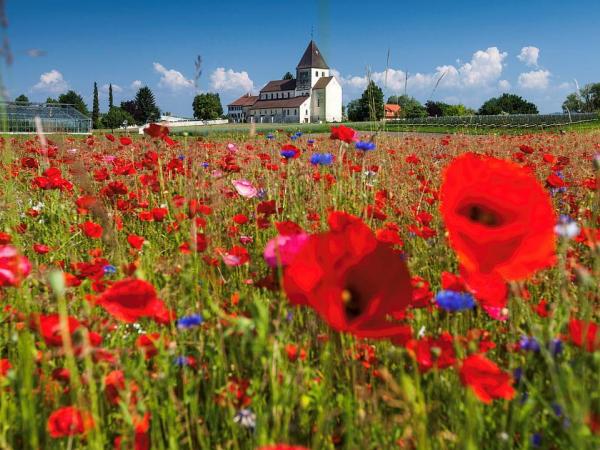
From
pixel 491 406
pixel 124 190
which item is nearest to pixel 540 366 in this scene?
pixel 491 406

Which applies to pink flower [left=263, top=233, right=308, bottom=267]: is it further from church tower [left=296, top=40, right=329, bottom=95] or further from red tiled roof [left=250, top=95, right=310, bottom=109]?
church tower [left=296, top=40, right=329, bottom=95]

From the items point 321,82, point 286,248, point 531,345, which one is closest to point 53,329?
point 286,248

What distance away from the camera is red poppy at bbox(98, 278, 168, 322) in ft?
2.73

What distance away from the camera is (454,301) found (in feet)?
3.53

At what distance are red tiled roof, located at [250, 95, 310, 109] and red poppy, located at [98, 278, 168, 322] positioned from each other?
272 feet

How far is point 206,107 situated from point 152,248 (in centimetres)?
7244

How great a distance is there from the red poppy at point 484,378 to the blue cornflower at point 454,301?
259mm

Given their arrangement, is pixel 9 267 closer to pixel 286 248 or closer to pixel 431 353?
pixel 286 248

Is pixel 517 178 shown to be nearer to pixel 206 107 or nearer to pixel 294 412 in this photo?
pixel 294 412

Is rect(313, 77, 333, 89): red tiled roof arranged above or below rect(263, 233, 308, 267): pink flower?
above

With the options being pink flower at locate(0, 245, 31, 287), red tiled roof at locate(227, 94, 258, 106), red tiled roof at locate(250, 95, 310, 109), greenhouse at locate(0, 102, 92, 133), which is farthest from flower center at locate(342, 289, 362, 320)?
red tiled roof at locate(227, 94, 258, 106)

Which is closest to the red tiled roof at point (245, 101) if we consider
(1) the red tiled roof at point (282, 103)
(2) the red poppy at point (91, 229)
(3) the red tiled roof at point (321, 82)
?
(1) the red tiled roof at point (282, 103)

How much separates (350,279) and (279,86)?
92941 millimetres

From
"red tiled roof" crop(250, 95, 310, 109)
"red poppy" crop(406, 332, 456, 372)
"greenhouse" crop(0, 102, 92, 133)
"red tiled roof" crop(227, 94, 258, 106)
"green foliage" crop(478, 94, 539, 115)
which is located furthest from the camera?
"red tiled roof" crop(227, 94, 258, 106)
